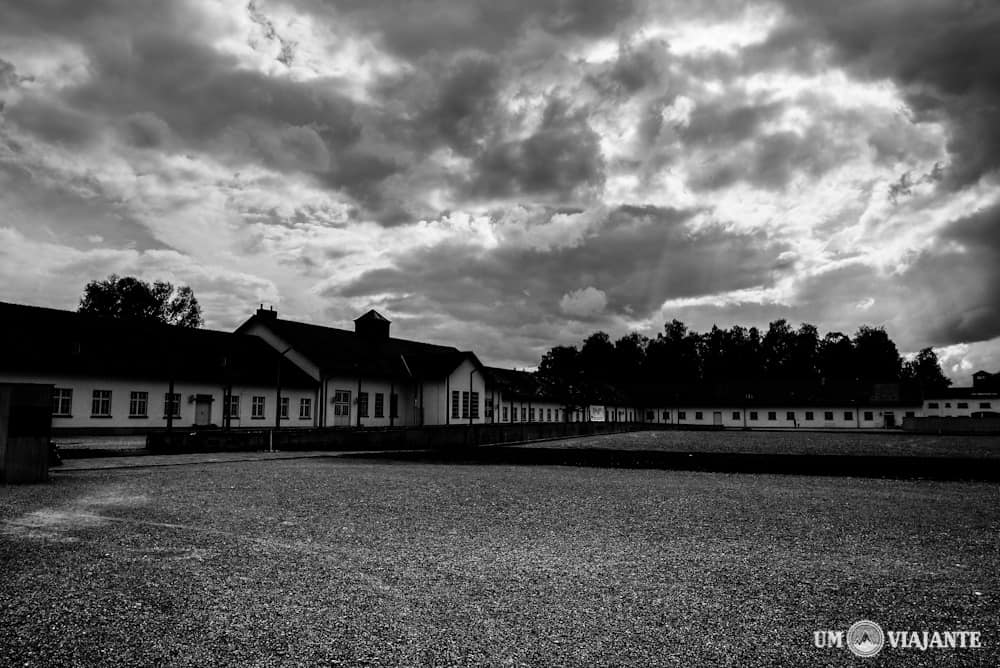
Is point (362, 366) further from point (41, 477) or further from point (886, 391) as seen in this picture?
point (886, 391)

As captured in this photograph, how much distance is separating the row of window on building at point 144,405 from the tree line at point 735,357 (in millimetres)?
74735

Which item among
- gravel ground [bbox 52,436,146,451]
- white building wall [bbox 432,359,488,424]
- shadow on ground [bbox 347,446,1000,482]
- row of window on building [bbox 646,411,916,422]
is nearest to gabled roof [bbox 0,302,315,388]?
gravel ground [bbox 52,436,146,451]

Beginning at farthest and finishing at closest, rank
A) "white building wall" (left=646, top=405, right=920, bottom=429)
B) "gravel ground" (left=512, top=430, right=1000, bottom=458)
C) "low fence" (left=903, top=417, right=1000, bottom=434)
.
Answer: "white building wall" (left=646, top=405, right=920, bottom=429) < "low fence" (left=903, top=417, right=1000, bottom=434) < "gravel ground" (left=512, top=430, right=1000, bottom=458)

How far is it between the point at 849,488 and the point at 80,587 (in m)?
13.1

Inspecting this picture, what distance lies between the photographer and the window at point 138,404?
36031mm

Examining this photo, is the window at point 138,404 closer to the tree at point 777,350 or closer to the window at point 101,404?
the window at point 101,404

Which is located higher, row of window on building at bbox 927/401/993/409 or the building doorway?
row of window on building at bbox 927/401/993/409

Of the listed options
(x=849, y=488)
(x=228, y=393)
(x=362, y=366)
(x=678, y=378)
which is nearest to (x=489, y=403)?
(x=362, y=366)

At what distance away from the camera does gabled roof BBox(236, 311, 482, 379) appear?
47.6 metres

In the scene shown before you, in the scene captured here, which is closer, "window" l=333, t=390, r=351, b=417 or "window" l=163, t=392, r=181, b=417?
"window" l=163, t=392, r=181, b=417

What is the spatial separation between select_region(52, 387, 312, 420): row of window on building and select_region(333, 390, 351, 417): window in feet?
5.85

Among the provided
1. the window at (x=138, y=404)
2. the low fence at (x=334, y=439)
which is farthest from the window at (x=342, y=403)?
the low fence at (x=334, y=439)

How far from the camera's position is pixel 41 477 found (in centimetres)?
1307

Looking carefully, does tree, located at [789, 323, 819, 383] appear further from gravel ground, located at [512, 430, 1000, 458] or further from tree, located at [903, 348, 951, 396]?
gravel ground, located at [512, 430, 1000, 458]
